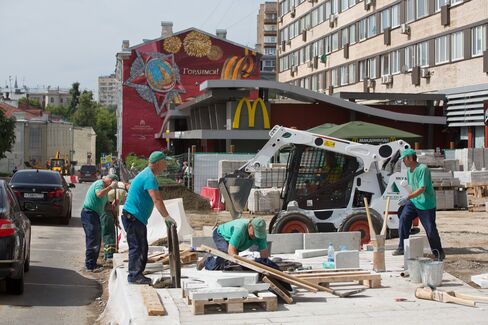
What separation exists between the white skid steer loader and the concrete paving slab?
1196mm

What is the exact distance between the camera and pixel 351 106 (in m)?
39.0

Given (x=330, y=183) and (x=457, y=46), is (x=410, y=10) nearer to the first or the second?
(x=457, y=46)

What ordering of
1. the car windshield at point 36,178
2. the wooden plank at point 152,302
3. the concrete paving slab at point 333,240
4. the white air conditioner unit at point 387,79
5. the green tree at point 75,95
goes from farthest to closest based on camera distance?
the green tree at point 75,95 → the white air conditioner unit at point 387,79 → the car windshield at point 36,178 → the concrete paving slab at point 333,240 → the wooden plank at point 152,302

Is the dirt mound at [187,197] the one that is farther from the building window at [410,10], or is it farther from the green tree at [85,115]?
the green tree at [85,115]

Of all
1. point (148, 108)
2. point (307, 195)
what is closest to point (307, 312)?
point (307, 195)

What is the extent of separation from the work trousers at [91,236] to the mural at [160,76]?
→ 5484 centimetres

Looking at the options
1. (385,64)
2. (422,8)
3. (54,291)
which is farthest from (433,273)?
(385,64)

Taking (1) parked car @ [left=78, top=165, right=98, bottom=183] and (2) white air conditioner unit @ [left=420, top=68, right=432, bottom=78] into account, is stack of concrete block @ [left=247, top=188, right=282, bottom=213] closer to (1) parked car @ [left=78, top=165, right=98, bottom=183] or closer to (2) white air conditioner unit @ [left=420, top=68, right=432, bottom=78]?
(2) white air conditioner unit @ [left=420, top=68, right=432, bottom=78]

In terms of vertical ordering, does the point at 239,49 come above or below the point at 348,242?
above

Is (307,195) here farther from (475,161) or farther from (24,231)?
(475,161)

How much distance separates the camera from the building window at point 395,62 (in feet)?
157

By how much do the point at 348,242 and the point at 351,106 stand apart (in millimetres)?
25842

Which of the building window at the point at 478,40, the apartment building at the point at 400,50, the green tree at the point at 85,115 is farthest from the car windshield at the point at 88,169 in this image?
the green tree at the point at 85,115

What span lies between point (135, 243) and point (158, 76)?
6064 cm
